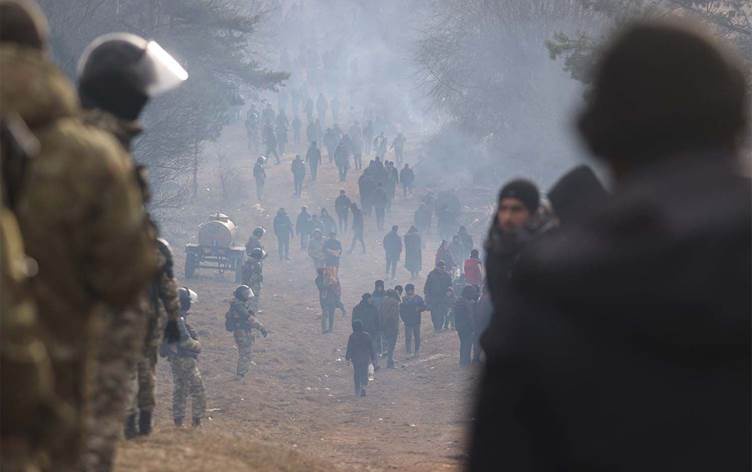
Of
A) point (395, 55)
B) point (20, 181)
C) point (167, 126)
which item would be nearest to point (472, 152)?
point (167, 126)

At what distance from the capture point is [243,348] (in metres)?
19.6

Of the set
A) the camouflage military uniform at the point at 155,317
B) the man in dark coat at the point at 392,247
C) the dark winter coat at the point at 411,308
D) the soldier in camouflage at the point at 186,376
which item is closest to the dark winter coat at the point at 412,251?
the man in dark coat at the point at 392,247

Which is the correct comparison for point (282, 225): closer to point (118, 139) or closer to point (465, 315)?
point (465, 315)

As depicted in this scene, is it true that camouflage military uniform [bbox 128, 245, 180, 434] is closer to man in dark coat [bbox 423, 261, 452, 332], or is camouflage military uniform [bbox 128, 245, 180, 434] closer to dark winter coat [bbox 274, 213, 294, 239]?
man in dark coat [bbox 423, 261, 452, 332]

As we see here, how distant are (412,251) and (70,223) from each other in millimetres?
27981

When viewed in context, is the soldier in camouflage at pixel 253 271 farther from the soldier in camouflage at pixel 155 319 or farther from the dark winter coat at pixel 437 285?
the soldier in camouflage at pixel 155 319

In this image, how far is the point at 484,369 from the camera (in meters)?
2.21

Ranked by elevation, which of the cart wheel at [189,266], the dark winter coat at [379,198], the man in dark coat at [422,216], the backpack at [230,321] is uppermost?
the dark winter coat at [379,198]

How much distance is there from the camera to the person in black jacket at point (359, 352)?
63.9 ft

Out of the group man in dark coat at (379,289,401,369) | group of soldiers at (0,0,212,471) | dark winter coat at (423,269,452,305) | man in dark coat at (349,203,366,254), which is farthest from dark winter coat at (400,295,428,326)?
group of soldiers at (0,0,212,471)

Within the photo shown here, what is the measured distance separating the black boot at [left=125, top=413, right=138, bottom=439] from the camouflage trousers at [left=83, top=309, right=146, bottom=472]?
3.32m

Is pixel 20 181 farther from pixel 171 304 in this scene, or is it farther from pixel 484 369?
pixel 171 304

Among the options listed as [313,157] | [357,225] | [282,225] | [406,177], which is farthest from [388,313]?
[313,157]

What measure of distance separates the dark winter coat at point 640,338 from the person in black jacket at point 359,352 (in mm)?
17354
